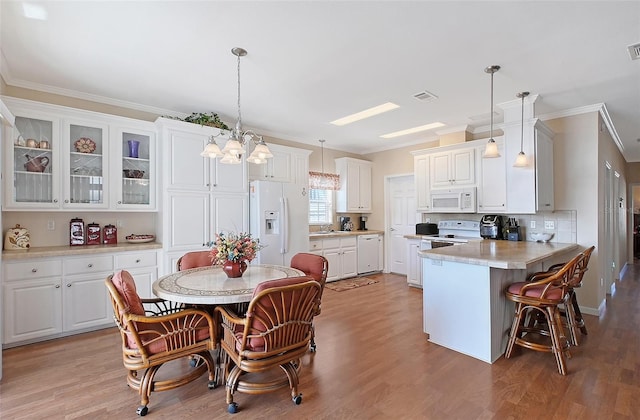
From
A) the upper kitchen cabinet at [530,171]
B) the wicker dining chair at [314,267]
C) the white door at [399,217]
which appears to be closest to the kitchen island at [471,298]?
the upper kitchen cabinet at [530,171]

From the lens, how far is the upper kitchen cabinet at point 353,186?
630 cm

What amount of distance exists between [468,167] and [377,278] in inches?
102

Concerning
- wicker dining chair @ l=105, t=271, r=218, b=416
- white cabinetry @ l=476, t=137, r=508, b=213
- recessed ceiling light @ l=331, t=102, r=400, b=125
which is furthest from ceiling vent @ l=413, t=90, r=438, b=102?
wicker dining chair @ l=105, t=271, r=218, b=416

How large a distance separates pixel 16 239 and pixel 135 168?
1333 millimetres

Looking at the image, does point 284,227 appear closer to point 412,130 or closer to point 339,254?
point 339,254

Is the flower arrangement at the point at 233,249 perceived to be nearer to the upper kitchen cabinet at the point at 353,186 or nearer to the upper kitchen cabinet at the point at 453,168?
the upper kitchen cabinet at the point at 453,168

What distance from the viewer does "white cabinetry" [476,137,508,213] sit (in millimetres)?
4363

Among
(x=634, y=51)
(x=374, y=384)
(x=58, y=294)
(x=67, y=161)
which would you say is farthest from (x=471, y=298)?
(x=67, y=161)

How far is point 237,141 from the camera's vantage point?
2.61 m

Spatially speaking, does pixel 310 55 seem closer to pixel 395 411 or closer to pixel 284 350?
pixel 284 350

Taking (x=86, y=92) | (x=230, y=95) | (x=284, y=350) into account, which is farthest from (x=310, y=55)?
(x=86, y=92)

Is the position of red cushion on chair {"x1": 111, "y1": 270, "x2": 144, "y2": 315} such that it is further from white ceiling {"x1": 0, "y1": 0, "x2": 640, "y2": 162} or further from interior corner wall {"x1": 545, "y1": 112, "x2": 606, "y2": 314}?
interior corner wall {"x1": 545, "y1": 112, "x2": 606, "y2": 314}

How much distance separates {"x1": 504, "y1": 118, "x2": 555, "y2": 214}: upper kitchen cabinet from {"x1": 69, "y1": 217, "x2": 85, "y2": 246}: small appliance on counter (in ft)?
16.7

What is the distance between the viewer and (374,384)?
7.61ft
